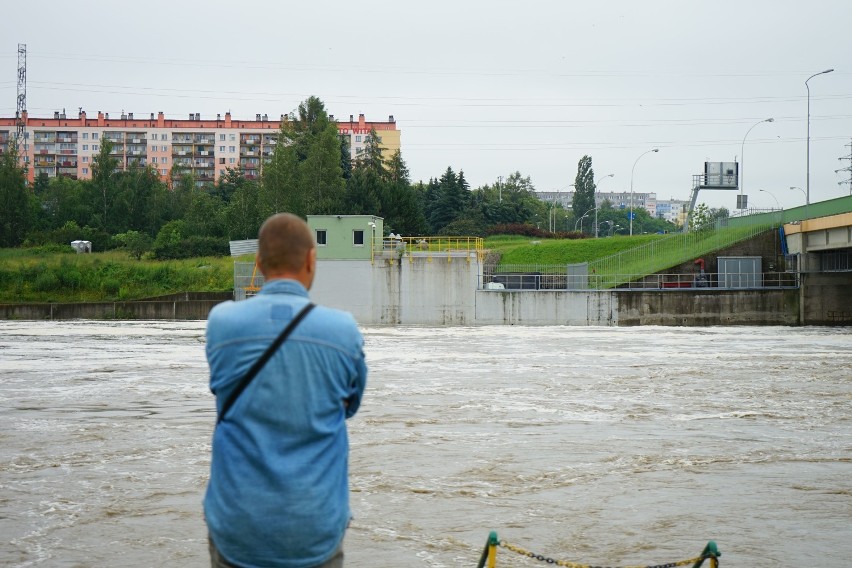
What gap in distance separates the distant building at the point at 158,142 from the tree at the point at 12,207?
2442 inches

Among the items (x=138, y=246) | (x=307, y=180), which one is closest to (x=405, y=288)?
(x=307, y=180)

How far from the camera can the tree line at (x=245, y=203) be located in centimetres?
8412

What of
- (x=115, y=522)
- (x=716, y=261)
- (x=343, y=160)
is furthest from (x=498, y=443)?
(x=343, y=160)

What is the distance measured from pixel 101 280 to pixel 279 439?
7116 cm

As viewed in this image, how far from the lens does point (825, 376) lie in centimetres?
2870

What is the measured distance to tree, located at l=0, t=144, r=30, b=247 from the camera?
89.7m

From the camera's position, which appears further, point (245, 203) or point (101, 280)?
point (245, 203)

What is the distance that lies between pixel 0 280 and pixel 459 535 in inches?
2669

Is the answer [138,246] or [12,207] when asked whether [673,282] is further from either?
[12,207]

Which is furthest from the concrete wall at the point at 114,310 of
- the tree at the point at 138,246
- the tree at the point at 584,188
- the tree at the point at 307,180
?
the tree at the point at 584,188

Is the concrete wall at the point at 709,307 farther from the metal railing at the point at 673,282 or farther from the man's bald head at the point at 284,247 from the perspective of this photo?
the man's bald head at the point at 284,247

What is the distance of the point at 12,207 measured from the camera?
9006cm

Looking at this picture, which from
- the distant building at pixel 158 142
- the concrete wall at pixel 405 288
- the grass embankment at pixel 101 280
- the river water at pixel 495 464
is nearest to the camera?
the river water at pixel 495 464

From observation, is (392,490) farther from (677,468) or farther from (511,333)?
(511,333)
